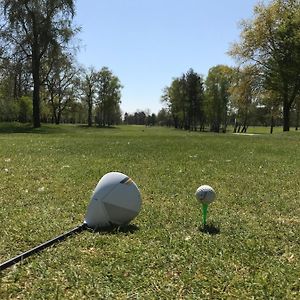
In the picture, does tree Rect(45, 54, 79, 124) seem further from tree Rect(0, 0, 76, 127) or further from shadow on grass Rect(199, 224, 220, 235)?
shadow on grass Rect(199, 224, 220, 235)

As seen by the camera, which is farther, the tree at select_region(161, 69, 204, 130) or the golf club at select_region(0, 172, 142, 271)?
the tree at select_region(161, 69, 204, 130)

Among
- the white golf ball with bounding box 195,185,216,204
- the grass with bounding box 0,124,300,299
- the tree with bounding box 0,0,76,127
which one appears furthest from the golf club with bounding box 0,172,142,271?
the tree with bounding box 0,0,76,127

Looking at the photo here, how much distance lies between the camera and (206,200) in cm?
449

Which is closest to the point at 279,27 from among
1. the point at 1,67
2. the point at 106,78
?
the point at 1,67

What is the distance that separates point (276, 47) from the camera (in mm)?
37062

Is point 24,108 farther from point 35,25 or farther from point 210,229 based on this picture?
point 210,229

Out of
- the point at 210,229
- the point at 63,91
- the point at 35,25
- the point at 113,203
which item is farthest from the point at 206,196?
the point at 63,91

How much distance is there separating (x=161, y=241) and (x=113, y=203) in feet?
2.05

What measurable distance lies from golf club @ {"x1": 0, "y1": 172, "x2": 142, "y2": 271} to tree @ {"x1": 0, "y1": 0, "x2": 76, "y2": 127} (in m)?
29.8

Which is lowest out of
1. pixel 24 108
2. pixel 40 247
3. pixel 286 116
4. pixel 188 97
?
pixel 40 247

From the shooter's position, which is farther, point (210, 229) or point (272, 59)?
point (272, 59)

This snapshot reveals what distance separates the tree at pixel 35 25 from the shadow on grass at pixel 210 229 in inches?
1182

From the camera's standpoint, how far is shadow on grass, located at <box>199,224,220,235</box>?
14.7ft

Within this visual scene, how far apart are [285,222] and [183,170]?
4034mm
